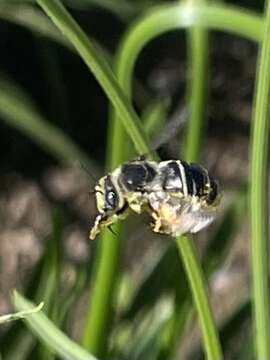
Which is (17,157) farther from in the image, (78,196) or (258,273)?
(258,273)

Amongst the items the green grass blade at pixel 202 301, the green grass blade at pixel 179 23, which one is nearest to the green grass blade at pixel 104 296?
the green grass blade at pixel 179 23

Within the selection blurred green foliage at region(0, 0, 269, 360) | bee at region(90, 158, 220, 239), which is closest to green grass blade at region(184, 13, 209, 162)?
blurred green foliage at region(0, 0, 269, 360)

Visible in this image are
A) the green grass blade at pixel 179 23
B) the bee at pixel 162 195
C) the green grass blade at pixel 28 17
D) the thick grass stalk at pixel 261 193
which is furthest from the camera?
the green grass blade at pixel 28 17

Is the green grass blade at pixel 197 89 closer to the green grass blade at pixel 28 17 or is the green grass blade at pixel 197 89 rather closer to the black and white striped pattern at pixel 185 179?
the black and white striped pattern at pixel 185 179

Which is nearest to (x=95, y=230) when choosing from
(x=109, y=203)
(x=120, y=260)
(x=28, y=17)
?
(x=109, y=203)

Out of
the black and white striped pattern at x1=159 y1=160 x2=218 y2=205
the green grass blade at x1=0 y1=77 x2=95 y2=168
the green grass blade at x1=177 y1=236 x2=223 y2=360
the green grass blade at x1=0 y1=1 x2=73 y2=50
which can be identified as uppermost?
the green grass blade at x1=0 y1=1 x2=73 y2=50

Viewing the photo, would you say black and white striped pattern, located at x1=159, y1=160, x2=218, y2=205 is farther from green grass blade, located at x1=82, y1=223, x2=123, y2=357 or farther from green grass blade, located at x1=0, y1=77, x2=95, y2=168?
green grass blade, located at x1=0, y1=77, x2=95, y2=168
